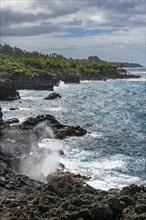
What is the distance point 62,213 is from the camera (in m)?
24.3

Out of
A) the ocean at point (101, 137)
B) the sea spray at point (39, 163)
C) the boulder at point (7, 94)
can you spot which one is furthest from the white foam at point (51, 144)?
the boulder at point (7, 94)

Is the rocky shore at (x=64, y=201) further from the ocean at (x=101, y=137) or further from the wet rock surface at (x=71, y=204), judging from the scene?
the ocean at (x=101, y=137)

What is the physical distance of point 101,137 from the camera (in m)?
68.4

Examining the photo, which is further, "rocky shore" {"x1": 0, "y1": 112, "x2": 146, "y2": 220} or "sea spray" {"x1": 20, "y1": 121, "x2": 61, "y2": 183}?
"sea spray" {"x1": 20, "y1": 121, "x2": 61, "y2": 183}

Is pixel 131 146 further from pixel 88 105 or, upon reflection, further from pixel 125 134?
pixel 88 105

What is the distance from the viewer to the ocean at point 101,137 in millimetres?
47938

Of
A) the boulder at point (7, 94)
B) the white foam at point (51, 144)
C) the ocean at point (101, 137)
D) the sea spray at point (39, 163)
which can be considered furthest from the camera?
the boulder at point (7, 94)


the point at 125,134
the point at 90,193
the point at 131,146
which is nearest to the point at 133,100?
the point at 125,134

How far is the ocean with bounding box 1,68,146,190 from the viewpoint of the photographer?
47938mm

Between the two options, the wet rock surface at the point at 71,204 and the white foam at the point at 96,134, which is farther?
the white foam at the point at 96,134

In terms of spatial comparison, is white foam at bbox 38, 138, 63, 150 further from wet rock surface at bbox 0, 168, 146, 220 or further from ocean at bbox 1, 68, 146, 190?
wet rock surface at bbox 0, 168, 146, 220

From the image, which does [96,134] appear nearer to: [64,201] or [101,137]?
[101,137]

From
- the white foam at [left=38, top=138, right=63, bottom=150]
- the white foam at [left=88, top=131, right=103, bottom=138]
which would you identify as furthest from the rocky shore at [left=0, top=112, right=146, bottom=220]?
the white foam at [left=88, top=131, right=103, bottom=138]

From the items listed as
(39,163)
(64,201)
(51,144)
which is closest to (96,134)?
(51,144)
